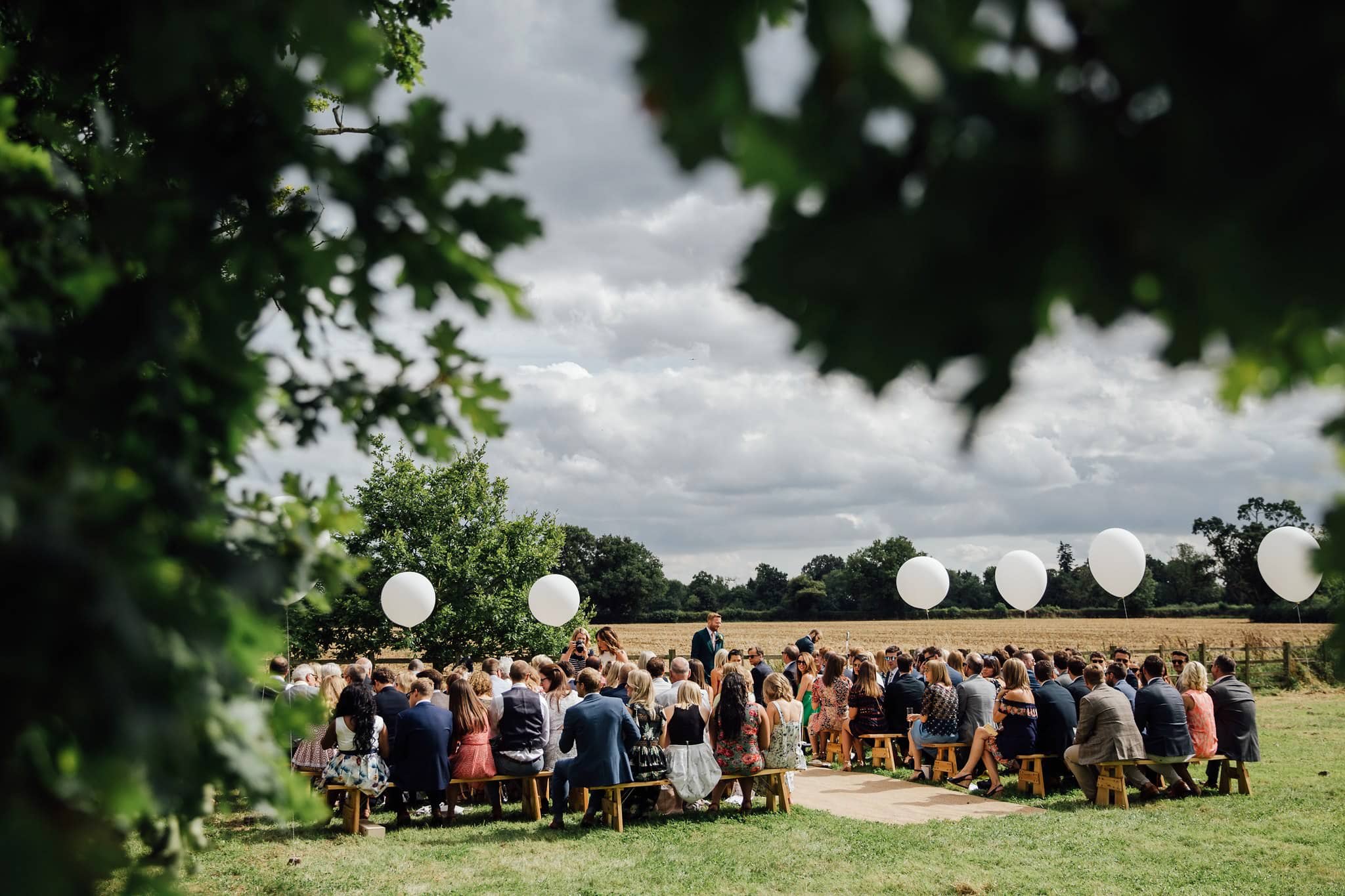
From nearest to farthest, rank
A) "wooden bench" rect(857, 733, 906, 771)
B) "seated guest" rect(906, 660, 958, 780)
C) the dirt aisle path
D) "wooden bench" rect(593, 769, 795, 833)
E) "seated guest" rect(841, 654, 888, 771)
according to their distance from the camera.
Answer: "wooden bench" rect(593, 769, 795, 833)
the dirt aisle path
"seated guest" rect(906, 660, 958, 780)
"wooden bench" rect(857, 733, 906, 771)
"seated guest" rect(841, 654, 888, 771)

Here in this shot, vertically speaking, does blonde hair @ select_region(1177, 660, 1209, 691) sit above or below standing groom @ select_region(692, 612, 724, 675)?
below

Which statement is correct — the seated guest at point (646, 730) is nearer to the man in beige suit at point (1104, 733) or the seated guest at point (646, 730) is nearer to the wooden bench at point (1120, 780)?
the man in beige suit at point (1104, 733)

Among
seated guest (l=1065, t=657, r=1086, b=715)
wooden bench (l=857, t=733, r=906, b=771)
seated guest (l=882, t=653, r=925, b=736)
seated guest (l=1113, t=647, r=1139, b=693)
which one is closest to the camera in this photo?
seated guest (l=1065, t=657, r=1086, b=715)

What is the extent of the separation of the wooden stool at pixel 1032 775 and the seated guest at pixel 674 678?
3973 millimetres

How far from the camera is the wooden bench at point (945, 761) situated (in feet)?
37.8

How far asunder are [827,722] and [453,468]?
17.9 meters

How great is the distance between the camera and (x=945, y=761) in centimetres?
1159

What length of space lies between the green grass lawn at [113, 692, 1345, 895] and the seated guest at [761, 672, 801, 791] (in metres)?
0.56

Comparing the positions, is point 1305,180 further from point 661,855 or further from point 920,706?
point 920,706

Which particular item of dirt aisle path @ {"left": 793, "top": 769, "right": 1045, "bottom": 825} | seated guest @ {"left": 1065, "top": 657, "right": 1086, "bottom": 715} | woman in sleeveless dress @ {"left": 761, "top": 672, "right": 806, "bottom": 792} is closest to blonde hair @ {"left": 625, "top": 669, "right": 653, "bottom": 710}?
woman in sleeveless dress @ {"left": 761, "top": 672, "right": 806, "bottom": 792}

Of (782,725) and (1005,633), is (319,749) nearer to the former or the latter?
(782,725)

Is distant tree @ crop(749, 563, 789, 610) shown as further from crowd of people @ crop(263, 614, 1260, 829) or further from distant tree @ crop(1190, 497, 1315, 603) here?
crowd of people @ crop(263, 614, 1260, 829)

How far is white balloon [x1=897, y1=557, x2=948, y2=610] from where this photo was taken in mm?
19688

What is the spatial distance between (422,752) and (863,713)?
20.8ft
